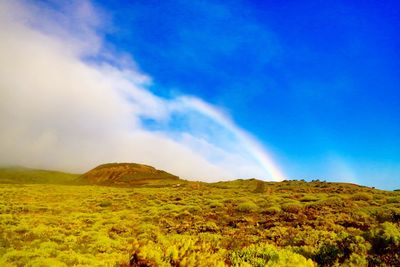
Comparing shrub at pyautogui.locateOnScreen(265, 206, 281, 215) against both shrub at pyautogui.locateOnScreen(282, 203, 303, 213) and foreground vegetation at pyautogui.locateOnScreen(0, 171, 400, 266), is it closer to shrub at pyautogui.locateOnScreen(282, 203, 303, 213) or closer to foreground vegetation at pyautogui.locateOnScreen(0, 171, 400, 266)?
foreground vegetation at pyautogui.locateOnScreen(0, 171, 400, 266)

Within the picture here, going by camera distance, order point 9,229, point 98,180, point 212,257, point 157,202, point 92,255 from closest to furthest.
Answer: point 212,257 < point 92,255 < point 9,229 < point 157,202 < point 98,180

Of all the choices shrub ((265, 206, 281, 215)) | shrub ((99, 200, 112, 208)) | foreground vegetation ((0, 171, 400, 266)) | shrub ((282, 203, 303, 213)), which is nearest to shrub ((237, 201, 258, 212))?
foreground vegetation ((0, 171, 400, 266))

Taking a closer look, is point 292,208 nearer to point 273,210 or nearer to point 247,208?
point 273,210

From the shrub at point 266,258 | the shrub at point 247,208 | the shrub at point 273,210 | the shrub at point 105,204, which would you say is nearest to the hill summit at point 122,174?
the shrub at point 105,204

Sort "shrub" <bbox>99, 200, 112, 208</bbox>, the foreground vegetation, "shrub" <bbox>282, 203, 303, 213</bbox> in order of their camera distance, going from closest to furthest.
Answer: the foreground vegetation, "shrub" <bbox>282, 203, 303, 213</bbox>, "shrub" <bbox>99, 200, 112, 208</bbox>

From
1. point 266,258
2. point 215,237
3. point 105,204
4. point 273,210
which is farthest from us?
point 105,204

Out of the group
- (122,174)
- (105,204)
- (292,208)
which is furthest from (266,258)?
(122,174)

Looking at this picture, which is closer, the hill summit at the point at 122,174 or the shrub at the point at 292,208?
the shrub at the point at 292,208

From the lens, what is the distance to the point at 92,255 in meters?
14.2

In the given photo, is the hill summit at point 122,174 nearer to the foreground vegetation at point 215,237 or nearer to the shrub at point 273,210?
the foreground vegetation at point 215,237

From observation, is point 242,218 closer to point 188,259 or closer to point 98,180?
point 188,259

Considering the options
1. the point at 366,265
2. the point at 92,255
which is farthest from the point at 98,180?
the point at 366,265

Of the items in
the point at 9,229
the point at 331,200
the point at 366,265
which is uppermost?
the point at 331,200

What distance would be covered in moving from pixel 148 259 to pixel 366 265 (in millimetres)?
6351
